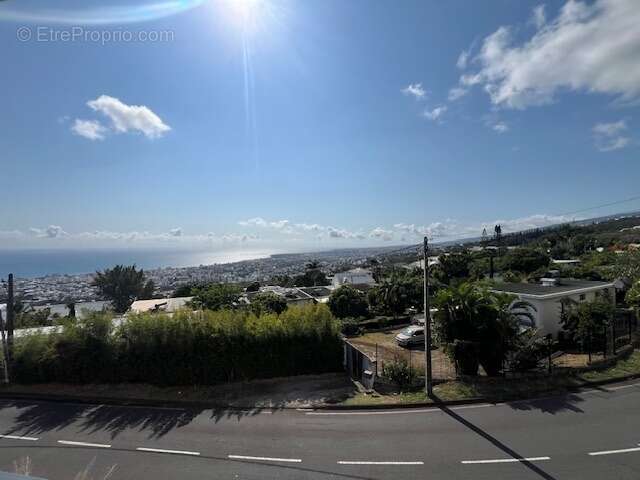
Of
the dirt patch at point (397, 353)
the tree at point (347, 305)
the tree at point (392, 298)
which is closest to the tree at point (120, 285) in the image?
the tree at point (347, 305)

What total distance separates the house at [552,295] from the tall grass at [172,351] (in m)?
12.2

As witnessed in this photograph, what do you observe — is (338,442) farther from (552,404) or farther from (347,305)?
(347,305)

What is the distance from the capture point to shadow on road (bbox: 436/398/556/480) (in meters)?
7.50

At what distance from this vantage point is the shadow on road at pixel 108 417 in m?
10.8

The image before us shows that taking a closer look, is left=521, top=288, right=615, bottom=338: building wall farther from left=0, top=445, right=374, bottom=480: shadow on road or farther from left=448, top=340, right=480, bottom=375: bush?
left=0, top=445, right=374, bottom=480: shadow on road

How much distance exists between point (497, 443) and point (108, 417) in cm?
1138

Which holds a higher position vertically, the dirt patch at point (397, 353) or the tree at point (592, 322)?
the tree at point (592, 322)

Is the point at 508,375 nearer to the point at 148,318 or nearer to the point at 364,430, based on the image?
the point at 364,430

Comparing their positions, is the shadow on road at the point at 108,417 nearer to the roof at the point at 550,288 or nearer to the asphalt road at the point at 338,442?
the asphalt road at the point at 338,442

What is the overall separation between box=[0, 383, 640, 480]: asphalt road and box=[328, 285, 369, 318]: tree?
22803mm

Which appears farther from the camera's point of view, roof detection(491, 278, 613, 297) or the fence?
roof detection(491, 278, 613, 297)

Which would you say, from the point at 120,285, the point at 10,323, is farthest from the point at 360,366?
the point at 120,285


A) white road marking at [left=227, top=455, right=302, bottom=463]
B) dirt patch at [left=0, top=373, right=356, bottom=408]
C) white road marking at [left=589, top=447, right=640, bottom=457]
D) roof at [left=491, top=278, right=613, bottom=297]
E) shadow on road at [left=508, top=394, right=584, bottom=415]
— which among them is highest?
roof at [left=491, top=278, right=613, bottom=297]

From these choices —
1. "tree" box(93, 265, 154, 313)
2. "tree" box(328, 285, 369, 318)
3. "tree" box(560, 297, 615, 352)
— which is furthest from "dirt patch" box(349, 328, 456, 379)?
"tree" box(93, 265, 154, 313)
